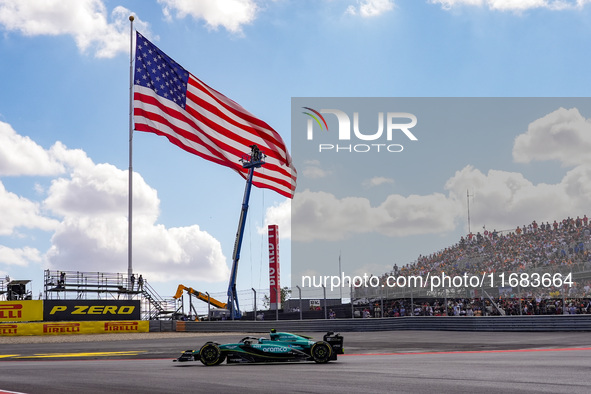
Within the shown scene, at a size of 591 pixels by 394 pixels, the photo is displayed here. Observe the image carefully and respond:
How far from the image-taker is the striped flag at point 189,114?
2934 cm

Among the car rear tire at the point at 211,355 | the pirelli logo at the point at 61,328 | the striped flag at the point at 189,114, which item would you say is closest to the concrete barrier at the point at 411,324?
the pirelli logo at the point at 61,328

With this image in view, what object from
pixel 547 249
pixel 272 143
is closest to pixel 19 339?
pixel 272 143

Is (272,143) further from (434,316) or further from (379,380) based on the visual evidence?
(379,380)

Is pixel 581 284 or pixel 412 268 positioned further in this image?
pixel 412 268

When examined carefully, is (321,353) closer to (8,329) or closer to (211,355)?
(211,355)

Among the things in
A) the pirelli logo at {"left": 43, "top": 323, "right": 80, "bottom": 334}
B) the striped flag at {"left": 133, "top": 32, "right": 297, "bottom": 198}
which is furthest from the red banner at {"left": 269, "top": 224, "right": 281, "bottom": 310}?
the striped flag at {"left": 133, "top": 32, "right": 297, "bottom": 198}

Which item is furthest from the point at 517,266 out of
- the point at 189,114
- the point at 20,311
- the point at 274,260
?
the point at 20,311

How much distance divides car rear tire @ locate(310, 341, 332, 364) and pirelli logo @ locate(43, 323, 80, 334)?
22.9 m

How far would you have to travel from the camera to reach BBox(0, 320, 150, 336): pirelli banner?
1282 inches

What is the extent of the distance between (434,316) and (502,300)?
2.96 meters

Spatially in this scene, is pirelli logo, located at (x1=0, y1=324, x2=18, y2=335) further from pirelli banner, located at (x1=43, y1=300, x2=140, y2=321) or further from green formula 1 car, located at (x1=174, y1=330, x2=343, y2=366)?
green formula 1 car, located at (x1=174, y1=330, x2=343, y2=366)

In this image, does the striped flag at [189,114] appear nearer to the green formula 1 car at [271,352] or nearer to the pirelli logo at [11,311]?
the pirelli logo at [11,311]

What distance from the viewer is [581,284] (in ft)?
101

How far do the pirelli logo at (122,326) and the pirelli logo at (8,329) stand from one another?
4.22m
